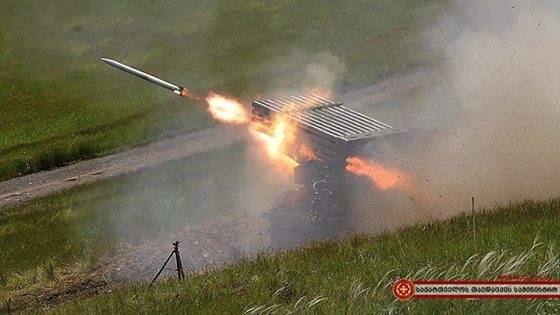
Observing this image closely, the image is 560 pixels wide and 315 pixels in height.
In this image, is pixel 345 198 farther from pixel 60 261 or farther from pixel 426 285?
pixel 426 285

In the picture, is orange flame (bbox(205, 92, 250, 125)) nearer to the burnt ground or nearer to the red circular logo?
the burnt ground

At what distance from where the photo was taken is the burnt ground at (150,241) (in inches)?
824

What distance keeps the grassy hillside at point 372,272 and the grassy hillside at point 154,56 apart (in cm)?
1630

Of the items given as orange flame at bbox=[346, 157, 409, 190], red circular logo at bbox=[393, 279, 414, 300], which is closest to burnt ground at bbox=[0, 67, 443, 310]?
orange flame at bbox=[346, 157, 409, 190]

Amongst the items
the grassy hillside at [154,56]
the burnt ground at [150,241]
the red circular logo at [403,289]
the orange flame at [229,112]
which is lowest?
the red circular logo at [403,289]

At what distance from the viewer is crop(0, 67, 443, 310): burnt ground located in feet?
68.6

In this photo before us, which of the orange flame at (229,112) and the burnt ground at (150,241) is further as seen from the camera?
the orange flame at (229,112)

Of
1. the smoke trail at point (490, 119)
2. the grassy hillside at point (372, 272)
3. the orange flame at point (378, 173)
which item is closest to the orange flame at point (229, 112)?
the smoke trail at point (490, 119)

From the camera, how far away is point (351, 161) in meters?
21.9

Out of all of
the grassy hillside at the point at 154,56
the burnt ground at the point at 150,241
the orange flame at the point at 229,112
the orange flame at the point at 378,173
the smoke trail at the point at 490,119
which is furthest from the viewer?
the grassy hillside at the point at 154,56

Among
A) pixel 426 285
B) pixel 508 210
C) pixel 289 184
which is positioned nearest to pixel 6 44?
pixel 289 184

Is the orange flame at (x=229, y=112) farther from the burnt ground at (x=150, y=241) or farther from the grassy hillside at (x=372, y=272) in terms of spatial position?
the grassy hillside at (x=372, y=272)

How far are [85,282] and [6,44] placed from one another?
89.1ft

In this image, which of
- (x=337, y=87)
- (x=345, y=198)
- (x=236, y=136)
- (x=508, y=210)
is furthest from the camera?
(x=337, y=87)
